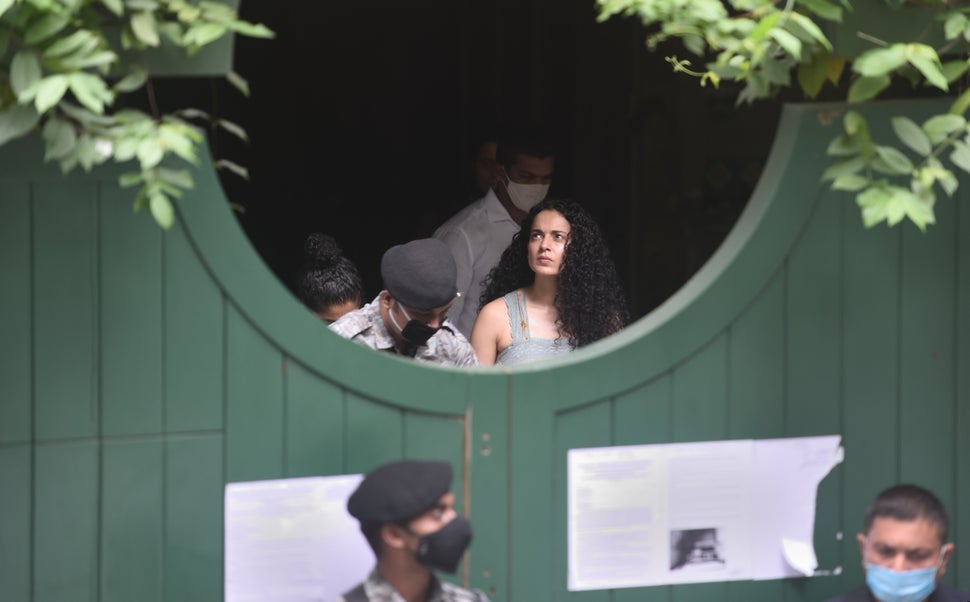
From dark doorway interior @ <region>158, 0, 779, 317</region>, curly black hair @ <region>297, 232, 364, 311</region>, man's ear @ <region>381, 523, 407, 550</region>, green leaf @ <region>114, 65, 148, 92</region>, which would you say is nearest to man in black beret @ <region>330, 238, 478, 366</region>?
man's ear @ <region>381, 523, 407, 550</region>

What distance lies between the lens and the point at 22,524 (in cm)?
365

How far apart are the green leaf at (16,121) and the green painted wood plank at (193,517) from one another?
829 mm

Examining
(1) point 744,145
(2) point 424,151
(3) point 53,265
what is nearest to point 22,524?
(3) point 53,265

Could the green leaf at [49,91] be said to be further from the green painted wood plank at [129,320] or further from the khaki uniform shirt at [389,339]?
the khaki uniform shirt at [389,339]

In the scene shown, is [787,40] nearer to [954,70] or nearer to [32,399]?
[954,70]

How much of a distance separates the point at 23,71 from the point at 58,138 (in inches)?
6.4

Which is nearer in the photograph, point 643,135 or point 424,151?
point 643,135

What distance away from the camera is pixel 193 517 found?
375 cm

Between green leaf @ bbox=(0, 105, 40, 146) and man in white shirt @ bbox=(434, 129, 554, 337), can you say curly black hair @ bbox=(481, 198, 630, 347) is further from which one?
green leaf @ bbox=(0, 105, 40, 146)

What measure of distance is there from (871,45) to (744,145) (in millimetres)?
3622

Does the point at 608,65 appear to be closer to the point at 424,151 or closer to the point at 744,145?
the point at 744,145

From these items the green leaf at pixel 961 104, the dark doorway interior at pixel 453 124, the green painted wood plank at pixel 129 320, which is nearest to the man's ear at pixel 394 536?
the green painted wood plank at pixel 129 320

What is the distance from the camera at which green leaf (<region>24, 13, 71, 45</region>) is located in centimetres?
335

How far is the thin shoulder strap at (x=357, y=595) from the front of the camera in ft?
12.3
